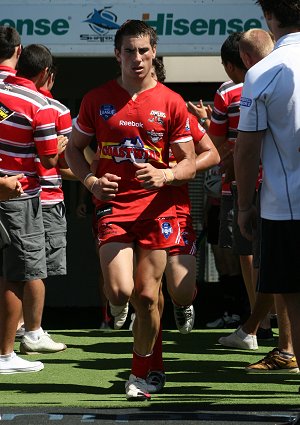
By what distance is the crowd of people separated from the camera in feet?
18.1

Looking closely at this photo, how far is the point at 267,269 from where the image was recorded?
5.52 m

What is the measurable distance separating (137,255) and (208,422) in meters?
1.26

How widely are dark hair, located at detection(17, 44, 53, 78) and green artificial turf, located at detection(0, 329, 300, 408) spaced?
2099mm

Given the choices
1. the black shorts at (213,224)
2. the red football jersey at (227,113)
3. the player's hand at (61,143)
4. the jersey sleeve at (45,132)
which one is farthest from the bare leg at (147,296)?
the black shorts at (213,224)

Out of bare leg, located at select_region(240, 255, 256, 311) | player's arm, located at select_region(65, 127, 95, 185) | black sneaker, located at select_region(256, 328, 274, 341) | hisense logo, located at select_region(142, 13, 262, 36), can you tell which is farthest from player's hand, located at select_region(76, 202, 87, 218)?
player's arm, located at select_region(65, 127, 95, 185)

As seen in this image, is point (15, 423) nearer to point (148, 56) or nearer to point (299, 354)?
point (299, 354)

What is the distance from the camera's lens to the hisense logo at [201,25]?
402 inches

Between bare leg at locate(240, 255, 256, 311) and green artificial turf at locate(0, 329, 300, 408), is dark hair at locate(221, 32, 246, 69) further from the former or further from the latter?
green artificial turf at locate(0, 329, 300, 408)

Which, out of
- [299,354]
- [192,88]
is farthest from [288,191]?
[192,88]

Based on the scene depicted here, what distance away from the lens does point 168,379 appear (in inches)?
299

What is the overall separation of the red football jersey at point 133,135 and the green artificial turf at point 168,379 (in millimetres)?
1053

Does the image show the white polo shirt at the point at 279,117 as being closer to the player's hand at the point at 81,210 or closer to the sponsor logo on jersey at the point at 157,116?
the sponsor logo on jersey at the point at 157,116

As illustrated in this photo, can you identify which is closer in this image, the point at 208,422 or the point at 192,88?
the point at 208,422

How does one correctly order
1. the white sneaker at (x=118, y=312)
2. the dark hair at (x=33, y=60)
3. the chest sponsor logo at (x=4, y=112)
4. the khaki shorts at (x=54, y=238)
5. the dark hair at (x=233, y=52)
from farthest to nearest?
the khaki shorts at (x=54, y=238), the dark hair at (x=33, y=60), the dark hair at (x=233, y=52), the chest sponsor logo at (x=4, y=112), the white sneaker at (x=118, y=312)
